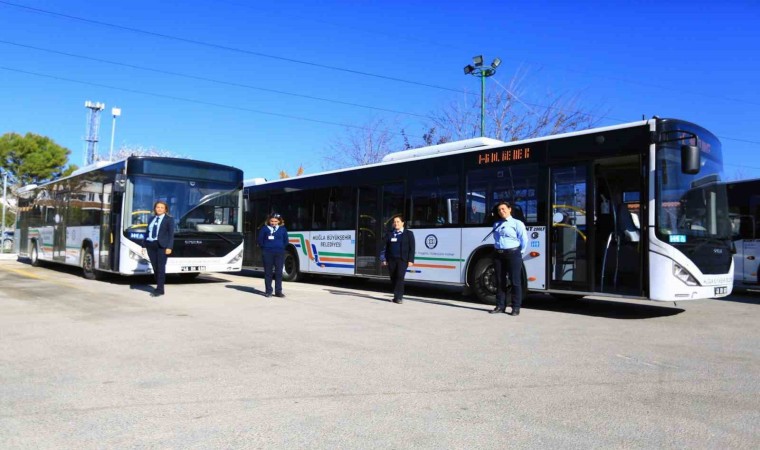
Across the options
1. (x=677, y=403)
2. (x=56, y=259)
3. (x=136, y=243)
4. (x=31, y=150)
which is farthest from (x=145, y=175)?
(x=31, y=150)

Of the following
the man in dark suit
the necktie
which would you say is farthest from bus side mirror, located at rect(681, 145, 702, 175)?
the necktie

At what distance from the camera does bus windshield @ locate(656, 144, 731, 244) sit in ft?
28.0

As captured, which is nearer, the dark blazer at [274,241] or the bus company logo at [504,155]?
the bus company logo at [504,155]

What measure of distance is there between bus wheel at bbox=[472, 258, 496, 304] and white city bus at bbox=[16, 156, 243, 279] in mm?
6071

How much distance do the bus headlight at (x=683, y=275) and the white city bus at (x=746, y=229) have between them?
7038 mm

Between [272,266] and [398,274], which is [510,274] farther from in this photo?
[272,266]

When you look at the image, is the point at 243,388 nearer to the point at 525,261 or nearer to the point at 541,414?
the point at 541,414

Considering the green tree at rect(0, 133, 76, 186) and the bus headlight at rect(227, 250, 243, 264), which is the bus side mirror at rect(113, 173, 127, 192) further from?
the green tree at rect(0, 133, 76, 186)

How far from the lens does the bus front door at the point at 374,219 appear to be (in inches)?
503

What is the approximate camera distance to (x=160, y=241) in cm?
1093

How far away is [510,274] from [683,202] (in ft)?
9.27

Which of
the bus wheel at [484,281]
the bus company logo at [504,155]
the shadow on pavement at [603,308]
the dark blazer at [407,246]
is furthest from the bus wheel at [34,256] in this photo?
the shadow on pavement at [603,308]

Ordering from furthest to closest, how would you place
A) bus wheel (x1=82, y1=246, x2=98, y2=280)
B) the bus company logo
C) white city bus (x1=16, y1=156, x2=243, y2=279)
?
1. bus wheel (x1=82, y1=246, x2=98, y2=280)
2. white city bus (x1=16, y1=156, x2=243, y2=279)
3. the bus company logo

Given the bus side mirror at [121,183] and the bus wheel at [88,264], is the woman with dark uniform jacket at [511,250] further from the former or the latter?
the bus wheel at [88,264]
